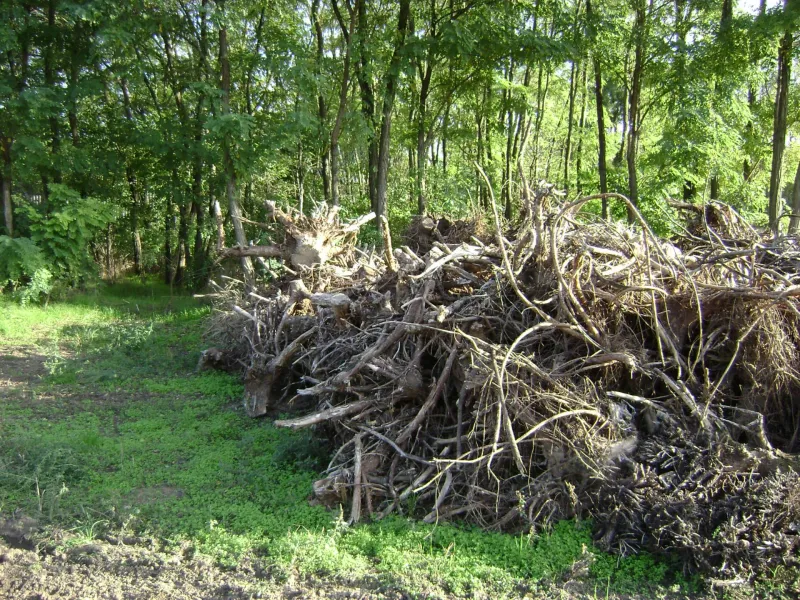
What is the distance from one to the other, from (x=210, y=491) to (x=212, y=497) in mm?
132

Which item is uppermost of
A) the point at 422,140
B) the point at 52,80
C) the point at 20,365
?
the point at 52,80

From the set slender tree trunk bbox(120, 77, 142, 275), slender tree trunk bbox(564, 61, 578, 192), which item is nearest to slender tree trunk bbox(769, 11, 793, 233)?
slender tree trunk bbox(564, 61, 578, 192)

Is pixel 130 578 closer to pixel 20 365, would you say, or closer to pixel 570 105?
pixel 20 365

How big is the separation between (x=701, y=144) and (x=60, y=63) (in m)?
13.5

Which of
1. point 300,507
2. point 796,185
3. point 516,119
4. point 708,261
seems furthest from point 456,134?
point 300,507

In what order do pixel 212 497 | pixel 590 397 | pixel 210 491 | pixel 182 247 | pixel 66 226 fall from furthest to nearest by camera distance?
pixel 182 247
pixel 66 226
pixel 210 491
pixel 212 497
pixel 590 397

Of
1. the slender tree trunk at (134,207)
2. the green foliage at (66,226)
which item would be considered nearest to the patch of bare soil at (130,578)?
the green foliage at (66,226)

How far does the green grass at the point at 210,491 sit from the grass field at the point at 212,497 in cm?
1

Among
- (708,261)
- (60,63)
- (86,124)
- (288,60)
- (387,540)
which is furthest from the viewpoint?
(86,124)

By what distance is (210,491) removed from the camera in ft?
16.2

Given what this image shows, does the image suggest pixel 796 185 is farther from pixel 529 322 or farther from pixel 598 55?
pixel 529 322

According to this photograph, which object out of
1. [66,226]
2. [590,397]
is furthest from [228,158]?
[590,397]

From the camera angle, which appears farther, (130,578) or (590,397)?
(590,397)

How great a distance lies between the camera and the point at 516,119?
20.3m
